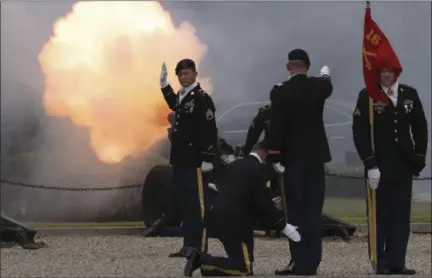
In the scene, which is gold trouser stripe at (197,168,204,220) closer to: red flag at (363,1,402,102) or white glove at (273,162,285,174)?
white glove at (273,162,285,174)

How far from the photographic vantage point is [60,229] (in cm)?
1027

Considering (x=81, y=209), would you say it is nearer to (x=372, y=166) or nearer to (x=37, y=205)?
(x=37, y=205)

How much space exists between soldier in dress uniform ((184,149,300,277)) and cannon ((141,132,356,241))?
319 cm

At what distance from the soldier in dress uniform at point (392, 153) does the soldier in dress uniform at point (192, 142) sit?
1.19 meters

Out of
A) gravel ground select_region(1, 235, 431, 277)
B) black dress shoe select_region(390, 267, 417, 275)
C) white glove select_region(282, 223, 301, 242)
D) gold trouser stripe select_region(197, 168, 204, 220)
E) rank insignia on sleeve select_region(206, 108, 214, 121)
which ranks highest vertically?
rank insignia on sleeve select_region(206, 108, 214, 121)

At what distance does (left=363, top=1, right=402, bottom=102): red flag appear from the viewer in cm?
624

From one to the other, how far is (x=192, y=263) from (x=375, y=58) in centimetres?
185

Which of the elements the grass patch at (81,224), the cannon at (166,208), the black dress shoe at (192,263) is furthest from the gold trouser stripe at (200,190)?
the grass patch at (81,224)

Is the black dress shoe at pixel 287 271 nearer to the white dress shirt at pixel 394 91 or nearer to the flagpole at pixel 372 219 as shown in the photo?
the flagpole at pixel 372 219

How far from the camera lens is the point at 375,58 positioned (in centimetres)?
629

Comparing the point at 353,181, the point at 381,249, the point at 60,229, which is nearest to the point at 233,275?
the point at 381,249

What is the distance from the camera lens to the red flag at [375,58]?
6.24 m

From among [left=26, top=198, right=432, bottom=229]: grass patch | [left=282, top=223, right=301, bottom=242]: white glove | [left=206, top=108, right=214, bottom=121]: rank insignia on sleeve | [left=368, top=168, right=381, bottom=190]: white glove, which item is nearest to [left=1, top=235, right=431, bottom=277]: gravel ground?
[left=282, top=223, right=301, bottom=242]: white glove

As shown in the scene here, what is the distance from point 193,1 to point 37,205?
3.15m
